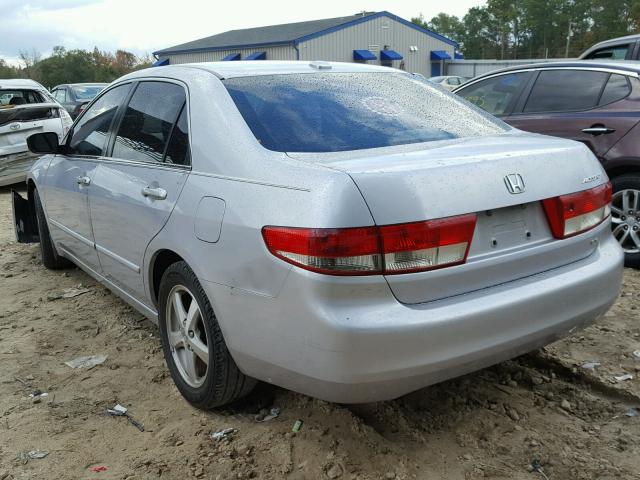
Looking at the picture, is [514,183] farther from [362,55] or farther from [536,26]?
[536,26]

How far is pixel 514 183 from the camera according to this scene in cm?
245

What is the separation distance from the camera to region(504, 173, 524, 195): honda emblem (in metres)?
2.43

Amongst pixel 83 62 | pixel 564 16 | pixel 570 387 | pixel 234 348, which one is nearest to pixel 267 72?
pixel 234 348

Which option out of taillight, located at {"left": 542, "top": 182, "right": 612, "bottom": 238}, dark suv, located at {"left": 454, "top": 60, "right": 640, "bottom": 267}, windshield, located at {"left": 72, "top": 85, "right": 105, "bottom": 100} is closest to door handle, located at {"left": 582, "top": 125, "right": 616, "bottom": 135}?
dark suv, located at {"left": 454, "top": 60, "right": 640, "bottom": 267}

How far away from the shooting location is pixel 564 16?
85.8 metres

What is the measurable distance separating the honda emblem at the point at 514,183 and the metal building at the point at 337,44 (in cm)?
3675

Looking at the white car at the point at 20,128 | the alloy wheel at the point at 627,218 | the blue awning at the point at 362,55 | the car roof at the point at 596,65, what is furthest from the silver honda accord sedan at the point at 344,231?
the blue awning at the point at 362,55

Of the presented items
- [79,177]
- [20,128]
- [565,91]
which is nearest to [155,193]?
[79,177]

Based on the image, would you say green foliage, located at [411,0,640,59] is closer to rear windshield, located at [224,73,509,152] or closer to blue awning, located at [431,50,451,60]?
blue awning, located at [431,50,451,60]

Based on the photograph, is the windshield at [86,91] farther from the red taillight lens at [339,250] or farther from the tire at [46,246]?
the red taillight lens at [339,250]

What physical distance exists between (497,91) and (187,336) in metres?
4.35

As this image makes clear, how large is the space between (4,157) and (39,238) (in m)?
4.57

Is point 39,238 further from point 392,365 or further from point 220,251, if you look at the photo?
point 392,365

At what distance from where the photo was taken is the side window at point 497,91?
590 centimetres
